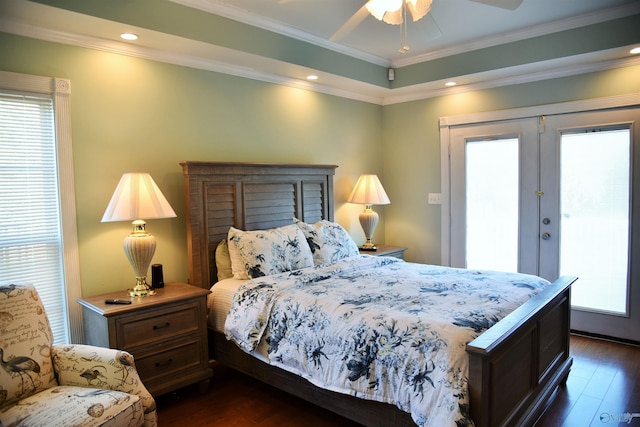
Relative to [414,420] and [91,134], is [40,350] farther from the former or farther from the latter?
[414,420]

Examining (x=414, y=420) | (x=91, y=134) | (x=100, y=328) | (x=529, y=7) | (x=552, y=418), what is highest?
(x=529, y=7)

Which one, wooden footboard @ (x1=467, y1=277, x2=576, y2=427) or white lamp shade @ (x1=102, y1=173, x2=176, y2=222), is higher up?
white lamp shade @ (x1=102, y1=173, x2=176, y2=222)

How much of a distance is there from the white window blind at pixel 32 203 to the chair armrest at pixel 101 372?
2.47ft

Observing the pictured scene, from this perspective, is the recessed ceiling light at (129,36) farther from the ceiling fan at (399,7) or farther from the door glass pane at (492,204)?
the door glass pane at (492,204)

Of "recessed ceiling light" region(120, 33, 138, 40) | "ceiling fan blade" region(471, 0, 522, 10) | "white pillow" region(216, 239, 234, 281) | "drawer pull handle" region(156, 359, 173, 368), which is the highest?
"recessed ceiling light" region(120, 33, 138, 40)

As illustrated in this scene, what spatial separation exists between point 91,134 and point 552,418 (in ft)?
11.1

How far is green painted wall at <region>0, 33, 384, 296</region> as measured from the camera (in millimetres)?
2842

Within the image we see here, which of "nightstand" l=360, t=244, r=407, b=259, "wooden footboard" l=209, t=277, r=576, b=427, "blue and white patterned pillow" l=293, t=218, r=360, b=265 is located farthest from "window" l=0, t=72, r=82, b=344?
"nightstand" l=360, t=244, r=407, b=259

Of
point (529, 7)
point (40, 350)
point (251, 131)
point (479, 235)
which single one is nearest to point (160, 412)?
point (40, 350)

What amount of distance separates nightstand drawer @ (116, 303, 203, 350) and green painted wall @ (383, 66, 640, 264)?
283 centimetres

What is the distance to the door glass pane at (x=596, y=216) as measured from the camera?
3756 mm

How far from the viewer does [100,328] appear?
2.60 metres

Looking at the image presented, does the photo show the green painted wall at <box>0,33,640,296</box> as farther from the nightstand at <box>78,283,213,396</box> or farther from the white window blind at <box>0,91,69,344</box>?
the nightstand at <box>78,283,213,396</box>

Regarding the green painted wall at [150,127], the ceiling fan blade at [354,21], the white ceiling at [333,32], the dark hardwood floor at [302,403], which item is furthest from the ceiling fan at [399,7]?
the dark hardwood floor at [302,403]
